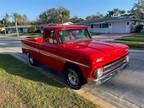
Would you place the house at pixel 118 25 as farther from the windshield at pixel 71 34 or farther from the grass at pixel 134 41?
the windshield at pixel 71 34

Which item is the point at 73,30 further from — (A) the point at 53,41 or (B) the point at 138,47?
(B) the point at 138,47

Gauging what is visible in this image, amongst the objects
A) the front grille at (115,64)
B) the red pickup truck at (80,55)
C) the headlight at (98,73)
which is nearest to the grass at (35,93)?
the red pickup truck at (80,55)

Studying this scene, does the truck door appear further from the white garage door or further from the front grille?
the white garage door

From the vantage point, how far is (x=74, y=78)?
17.7ft

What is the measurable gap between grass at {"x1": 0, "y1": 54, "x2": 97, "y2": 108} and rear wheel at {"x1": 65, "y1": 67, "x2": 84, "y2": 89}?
0.82ft

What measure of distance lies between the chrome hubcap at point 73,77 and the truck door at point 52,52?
0.46m

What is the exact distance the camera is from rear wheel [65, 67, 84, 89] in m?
5.13

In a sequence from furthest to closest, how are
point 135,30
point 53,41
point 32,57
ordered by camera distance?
point 135,30 < point 32,57 < point 53,41

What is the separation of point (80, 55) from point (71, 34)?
1378 mm

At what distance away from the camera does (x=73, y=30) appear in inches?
238

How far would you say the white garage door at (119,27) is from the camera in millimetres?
35541

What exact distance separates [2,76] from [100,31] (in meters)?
35.2

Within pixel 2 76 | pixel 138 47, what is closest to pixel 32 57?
pixel 2 76

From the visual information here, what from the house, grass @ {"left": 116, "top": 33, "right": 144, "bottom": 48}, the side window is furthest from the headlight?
the house
